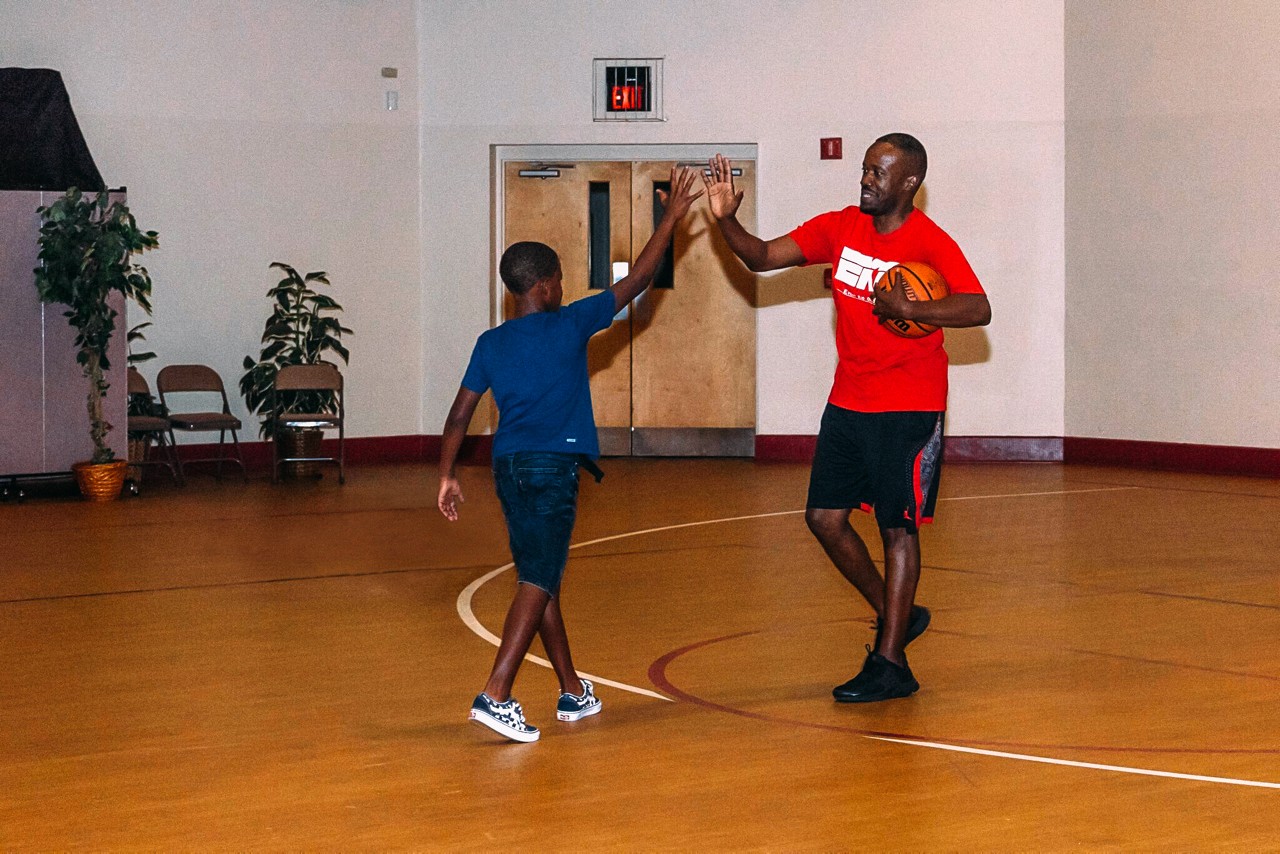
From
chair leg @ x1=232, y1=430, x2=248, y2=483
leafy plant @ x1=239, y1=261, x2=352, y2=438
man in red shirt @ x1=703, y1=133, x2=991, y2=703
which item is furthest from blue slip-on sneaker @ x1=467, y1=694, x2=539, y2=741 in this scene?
leafy plant @ x1=239, y1=261, x2=352, y2=438

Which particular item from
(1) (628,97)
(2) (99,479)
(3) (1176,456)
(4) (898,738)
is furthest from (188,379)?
(4) (898,738)

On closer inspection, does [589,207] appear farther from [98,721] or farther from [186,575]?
[98,721]

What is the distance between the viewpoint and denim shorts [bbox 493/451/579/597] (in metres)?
4.45

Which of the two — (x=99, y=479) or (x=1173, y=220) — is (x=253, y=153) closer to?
(x=99, y=479)

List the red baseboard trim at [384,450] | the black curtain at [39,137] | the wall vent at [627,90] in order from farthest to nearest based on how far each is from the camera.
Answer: the wall vent at [627,90] < the red baseboard trim at [384,450] < the black curtain at [39,137]

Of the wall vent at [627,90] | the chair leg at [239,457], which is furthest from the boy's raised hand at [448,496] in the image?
the wall vent at [627,90]

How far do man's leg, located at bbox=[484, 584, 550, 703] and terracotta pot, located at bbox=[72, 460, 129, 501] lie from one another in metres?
7.22

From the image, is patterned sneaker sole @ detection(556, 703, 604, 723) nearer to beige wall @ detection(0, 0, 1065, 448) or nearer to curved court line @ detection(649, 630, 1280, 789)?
curved court line @ detection(649, 630, 1280, 789)

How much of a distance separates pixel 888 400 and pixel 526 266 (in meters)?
1.26

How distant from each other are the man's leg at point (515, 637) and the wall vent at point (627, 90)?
32.2ft

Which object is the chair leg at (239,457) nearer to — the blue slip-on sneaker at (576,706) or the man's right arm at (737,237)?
the man's right arm at (737,237)

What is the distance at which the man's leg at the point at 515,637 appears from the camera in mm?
4387

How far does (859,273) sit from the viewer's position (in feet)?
16.2

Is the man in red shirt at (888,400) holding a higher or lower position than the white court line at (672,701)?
higher
